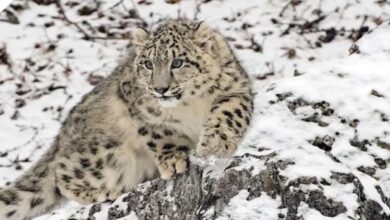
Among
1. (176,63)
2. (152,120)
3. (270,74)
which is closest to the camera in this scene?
(176,63)

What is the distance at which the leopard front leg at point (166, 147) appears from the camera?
5.02 m

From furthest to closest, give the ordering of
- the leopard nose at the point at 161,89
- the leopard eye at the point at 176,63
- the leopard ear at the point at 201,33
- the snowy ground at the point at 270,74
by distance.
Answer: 1. the leopard ear at the point at 201,33
2. the leopard eye at the point at 176,63
3. the leopard nose at the point at 161,89
4. the snowy ground at the point at 270,74

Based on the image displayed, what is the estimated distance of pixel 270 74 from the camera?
28.8 feet

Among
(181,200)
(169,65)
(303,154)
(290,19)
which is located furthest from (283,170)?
(290,19)

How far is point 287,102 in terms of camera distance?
5383mm

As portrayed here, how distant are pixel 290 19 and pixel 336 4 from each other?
551mm

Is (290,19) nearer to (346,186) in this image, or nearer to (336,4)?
(336,4)

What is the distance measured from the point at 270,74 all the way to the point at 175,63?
374 centimetres

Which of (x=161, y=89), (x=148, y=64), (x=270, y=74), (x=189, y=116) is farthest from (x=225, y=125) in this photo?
(x=270, y=74)

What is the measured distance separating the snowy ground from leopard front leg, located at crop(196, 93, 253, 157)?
8 centimetres

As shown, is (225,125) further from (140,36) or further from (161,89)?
(140,36)

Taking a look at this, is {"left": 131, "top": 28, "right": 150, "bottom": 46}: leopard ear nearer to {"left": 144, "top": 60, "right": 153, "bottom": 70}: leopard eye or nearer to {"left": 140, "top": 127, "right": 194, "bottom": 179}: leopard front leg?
{"left": 144, "top": 60, "right": 153, "bottom": 70}: leopard eye

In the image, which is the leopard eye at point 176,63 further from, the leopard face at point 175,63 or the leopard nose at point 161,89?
the leopard nose at point 161,89

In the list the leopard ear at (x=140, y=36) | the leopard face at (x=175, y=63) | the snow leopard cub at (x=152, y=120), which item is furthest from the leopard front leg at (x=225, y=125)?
the leopard ear at (x=140, y=36)
